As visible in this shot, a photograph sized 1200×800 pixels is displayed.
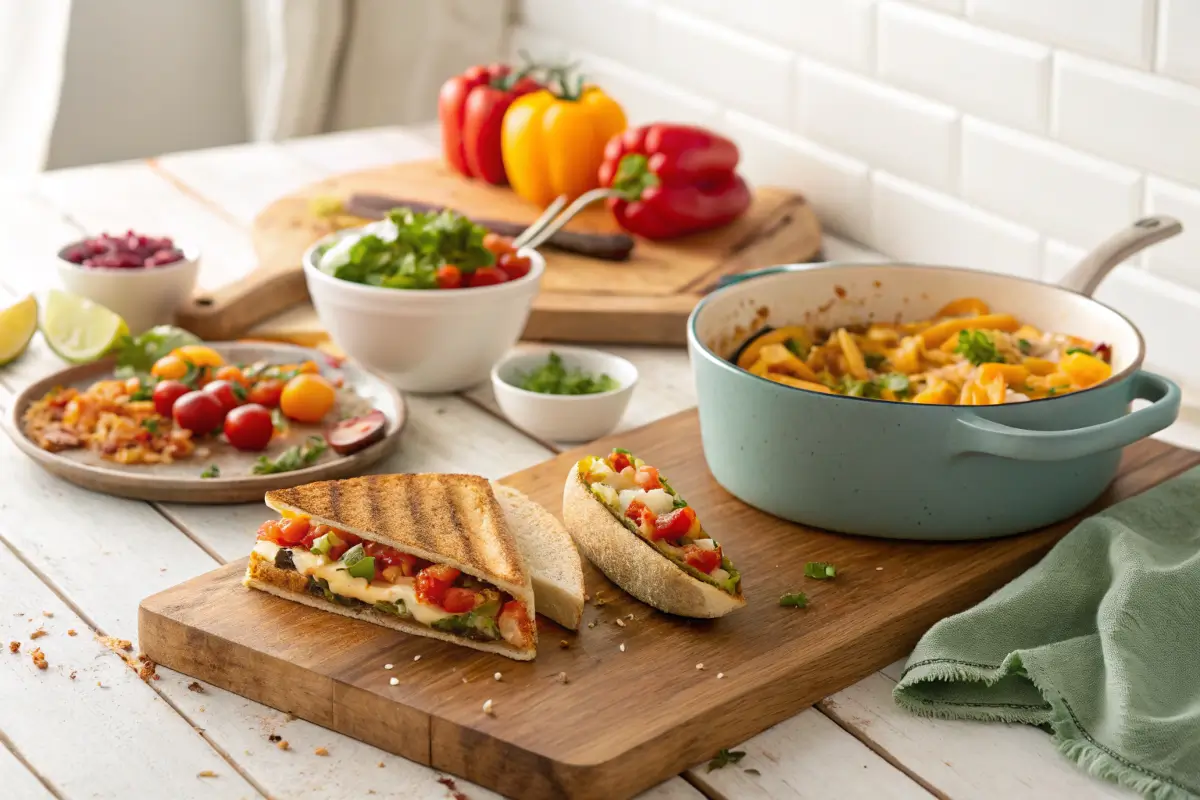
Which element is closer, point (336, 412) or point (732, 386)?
point (732, 386)

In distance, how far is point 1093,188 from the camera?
216 centimetres

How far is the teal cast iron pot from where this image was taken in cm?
153

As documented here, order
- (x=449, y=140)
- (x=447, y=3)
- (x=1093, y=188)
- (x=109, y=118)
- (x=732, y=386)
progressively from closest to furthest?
(x=732, y=386), (x=1093, y=188), (x=449, y=140), (x=447, y=3), (x=109, y=118)

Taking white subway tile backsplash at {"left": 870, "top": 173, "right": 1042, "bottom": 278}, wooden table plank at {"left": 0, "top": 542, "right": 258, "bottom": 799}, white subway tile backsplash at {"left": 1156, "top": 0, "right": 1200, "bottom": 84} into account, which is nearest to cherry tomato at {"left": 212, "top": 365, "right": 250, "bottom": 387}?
wooden table plank at {"left": 0, "top": 542, "right": 258, "bottom": 799}

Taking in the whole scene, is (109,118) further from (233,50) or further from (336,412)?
(336,412)

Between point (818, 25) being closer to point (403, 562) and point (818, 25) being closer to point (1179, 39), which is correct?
point (1179, 39)

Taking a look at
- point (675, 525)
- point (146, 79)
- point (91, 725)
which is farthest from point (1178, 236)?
point (146, 79)

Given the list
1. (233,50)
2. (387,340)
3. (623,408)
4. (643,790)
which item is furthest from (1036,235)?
(233,50)

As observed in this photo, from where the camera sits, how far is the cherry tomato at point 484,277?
6.63ft

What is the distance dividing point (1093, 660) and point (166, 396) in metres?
1.13

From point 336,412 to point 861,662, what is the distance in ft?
2.66

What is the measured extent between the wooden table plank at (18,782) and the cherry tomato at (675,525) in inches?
23.1

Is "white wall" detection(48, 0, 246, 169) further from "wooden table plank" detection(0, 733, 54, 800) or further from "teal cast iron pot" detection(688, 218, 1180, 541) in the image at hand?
"wooden table plank" detection(0, 733, 54, 800)

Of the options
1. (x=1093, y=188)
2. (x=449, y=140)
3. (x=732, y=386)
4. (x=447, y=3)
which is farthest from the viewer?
(x=447, y=3)
